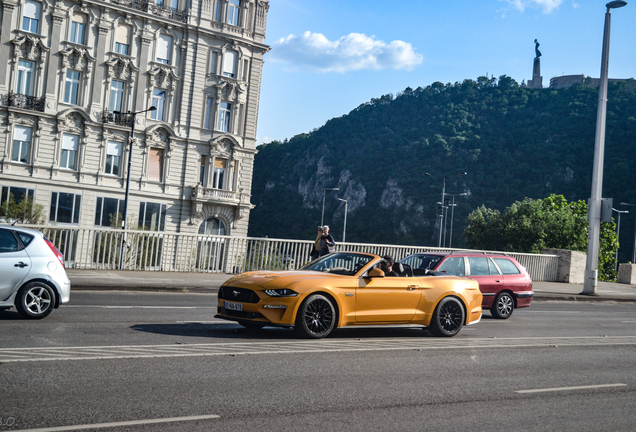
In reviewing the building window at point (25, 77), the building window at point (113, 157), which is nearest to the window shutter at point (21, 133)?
the building window at point (25, 77)

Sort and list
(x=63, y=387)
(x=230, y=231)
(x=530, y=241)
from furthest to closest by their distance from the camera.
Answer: (x=530, y=241), (x=230, y=231), (x=63, y=387)

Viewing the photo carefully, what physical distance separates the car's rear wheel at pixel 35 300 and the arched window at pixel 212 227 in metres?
40.6

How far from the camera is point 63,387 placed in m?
6.12

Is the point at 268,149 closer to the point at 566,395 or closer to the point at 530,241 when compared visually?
the point at 530,241

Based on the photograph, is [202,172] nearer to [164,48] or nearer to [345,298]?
[164,48]

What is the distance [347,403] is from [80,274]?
46.4 feet

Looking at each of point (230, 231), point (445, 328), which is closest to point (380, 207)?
point (230, 231)

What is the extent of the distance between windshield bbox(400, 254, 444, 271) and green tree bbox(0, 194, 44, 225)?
31.1 m

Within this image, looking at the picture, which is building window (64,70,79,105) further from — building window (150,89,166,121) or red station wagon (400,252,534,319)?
red station wagon (400,252,534,319)

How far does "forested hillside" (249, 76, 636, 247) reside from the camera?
99375 mm

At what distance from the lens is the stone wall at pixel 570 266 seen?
33094mm

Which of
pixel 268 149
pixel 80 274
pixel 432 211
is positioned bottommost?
pixel 80 274

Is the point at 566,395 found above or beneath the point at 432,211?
beneath

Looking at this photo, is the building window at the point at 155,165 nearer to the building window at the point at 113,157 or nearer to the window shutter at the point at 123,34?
the building window at the point at 113,157
